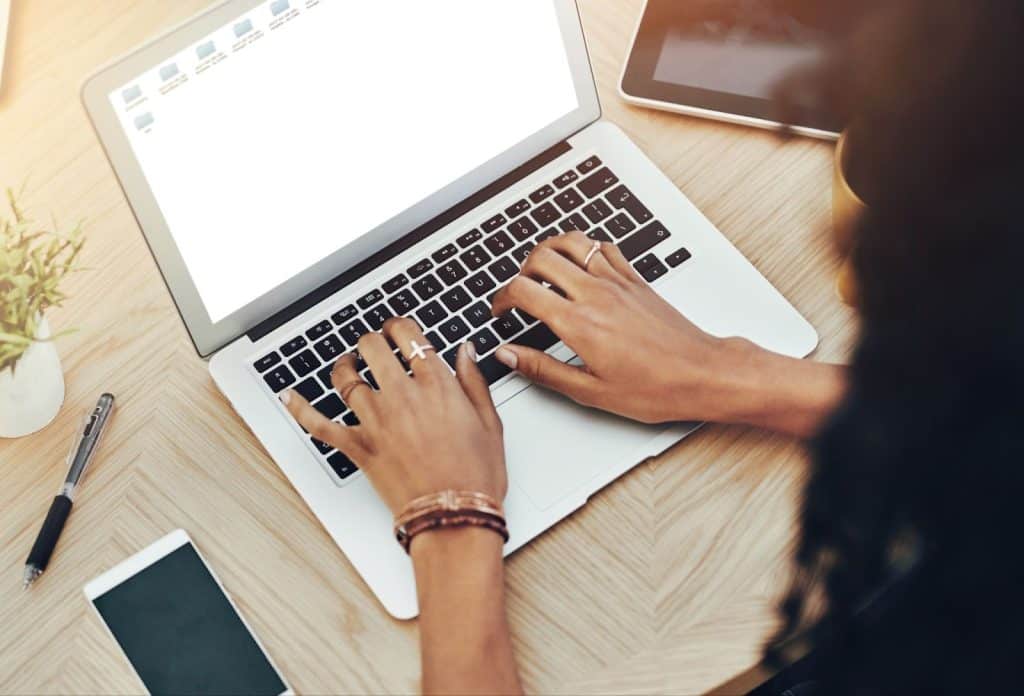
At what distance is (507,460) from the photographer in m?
0.84

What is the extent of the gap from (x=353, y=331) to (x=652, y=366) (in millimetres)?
251

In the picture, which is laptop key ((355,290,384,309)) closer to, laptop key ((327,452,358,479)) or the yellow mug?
laptop key ((327,452,358,479))

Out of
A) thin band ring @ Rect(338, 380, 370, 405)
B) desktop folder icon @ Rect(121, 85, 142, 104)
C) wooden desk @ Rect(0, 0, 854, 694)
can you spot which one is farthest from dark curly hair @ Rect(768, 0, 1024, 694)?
desktop folder icon @ Rect(121, 85, 142, 104)

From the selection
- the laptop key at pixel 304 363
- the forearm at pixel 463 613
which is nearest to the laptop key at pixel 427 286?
the laptop key at pixel 304 363

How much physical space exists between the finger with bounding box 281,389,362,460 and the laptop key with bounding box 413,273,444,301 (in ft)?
0.45

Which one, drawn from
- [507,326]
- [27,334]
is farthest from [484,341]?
[27,334]

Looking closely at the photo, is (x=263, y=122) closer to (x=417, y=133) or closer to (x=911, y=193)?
(x=417, y=133)

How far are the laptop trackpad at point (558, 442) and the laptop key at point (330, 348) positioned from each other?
A: 0.14 metres

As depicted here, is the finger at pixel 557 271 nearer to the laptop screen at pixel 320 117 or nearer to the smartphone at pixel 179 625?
the laptop screen at pixel 320 117

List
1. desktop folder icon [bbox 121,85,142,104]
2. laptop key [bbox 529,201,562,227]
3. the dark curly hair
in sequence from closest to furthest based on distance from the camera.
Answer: the dark curly hair
desktop folder icon [bbox 121,85,142,104]
laptop key [bbox 529,201,562,227]

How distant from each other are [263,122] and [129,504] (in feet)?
1.06

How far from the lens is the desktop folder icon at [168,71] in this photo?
0.75 metres

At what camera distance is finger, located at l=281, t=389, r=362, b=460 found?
82cm

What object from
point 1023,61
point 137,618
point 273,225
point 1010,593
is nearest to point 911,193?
point 1023,61
